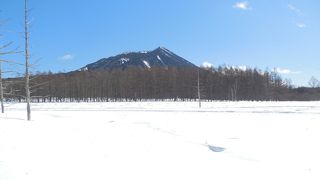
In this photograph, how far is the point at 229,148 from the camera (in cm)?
1650

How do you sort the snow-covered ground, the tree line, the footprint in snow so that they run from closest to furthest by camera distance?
the snow-covered ground, the footprint in snow, the tree line

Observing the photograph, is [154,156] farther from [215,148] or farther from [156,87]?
[156,87]

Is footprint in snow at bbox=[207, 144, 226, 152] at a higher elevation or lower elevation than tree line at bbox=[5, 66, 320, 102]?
lower

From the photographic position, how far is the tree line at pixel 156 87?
376ft

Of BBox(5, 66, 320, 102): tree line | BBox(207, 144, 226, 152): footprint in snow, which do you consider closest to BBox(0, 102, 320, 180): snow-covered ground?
BBox(207, 144, 226, 152): footprint in snow

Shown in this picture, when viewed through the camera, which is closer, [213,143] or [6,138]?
[6,138]

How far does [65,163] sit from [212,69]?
4744 inches

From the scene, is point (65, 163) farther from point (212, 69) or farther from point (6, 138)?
point (212, 69)

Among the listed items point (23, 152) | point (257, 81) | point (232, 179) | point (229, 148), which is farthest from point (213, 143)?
point (257, 81)

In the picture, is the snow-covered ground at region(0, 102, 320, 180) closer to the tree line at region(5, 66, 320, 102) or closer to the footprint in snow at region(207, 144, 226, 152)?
the footprint in snow at region(207, 144, 226, 152)

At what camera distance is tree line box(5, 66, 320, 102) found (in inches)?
4510

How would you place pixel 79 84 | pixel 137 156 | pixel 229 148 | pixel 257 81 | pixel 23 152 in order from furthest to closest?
pixel 257 81 < pixel 79 84 < pixel 229 148 < pixel 137 156 < pixel 23 152

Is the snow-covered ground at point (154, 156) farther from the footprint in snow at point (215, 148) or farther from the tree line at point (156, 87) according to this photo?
the tree line at point (156, 87)

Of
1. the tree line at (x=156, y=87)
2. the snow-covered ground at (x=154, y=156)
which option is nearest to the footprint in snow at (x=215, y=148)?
the snow-covered ground at (x=154, y=156)
